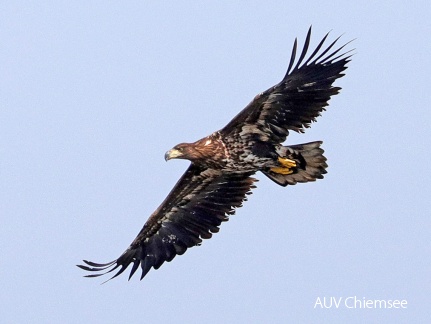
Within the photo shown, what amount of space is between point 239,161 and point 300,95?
1302mm

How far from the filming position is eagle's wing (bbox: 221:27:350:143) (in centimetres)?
1959

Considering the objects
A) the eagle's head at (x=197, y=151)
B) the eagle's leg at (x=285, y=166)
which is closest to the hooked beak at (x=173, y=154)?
the eagle's head at (x=197, y=151)

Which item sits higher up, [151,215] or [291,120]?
[291,120]

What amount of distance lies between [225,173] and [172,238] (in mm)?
1287

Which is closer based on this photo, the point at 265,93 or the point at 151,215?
the point at 265,93

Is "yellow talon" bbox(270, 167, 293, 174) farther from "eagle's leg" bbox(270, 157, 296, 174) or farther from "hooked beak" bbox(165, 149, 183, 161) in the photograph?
"hooked beak" bbox(165, 149, 183, 161)

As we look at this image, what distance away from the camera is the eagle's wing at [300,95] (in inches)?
771

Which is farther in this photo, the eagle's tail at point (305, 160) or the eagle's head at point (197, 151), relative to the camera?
the eagle's tail at point (305, 160)

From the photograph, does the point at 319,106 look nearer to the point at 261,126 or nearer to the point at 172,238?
the point at 261,126

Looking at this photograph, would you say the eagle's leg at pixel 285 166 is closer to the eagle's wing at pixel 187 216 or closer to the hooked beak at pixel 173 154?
the eagle's wing at pixel 187 216

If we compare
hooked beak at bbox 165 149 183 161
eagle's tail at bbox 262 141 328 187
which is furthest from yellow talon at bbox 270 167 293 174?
hooked beak at bbox 165 149 183 161

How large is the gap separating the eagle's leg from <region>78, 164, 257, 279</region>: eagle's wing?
1.74ft

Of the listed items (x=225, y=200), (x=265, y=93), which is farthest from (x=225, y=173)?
(x=265, y=93)

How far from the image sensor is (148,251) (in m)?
20.9
